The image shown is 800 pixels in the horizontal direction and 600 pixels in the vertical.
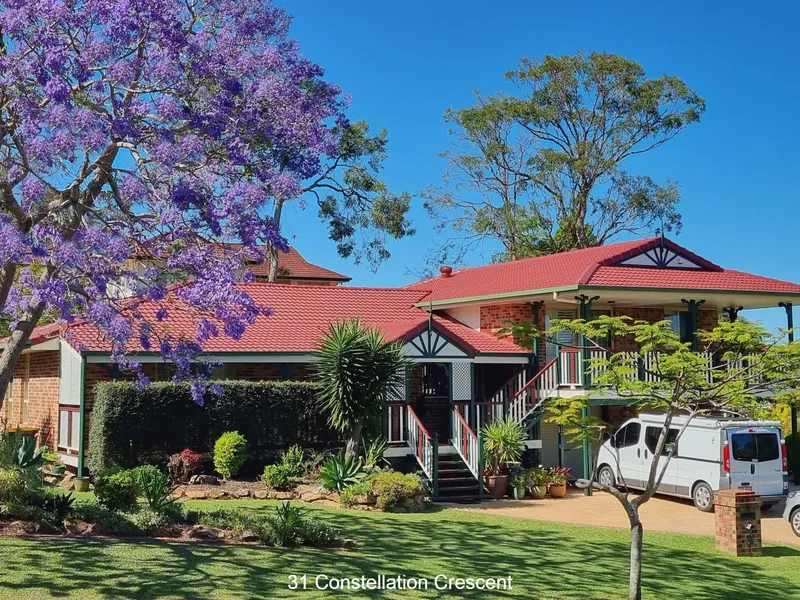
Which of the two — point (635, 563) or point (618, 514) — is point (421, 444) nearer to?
point (618, 514)

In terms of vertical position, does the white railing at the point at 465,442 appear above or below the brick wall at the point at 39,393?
below

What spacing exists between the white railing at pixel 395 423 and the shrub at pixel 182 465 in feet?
14.4

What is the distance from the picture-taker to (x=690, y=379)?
11.0m

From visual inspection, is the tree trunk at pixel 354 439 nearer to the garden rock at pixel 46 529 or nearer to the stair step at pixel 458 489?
the stair step at pixel 458 489

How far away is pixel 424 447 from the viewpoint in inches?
793

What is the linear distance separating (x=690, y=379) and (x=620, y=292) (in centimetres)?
1175

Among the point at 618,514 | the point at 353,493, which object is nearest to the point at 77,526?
the point at 353,493

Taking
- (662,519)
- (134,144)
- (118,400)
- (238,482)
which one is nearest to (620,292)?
(662,519)

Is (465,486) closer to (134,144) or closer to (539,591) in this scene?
(539,591)

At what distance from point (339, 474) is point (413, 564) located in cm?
642

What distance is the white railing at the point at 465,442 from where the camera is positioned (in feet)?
66.3

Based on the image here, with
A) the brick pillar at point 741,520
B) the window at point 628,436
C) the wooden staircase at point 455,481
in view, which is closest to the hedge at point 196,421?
the wooden staircase at point 455,481

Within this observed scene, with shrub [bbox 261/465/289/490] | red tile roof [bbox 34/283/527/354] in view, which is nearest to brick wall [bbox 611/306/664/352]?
red tile roof [bbox 34/283/527/354]

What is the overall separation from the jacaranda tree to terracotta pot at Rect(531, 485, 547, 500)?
31.8 ft
